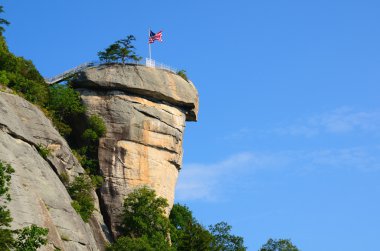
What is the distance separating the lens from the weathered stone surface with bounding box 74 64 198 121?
252ft

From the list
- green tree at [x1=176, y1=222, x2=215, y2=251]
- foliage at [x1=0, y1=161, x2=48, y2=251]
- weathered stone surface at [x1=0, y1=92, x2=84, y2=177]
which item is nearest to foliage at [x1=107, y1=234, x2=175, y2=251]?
green tree at [x1=176, y1=222, x2=215, y2=251]

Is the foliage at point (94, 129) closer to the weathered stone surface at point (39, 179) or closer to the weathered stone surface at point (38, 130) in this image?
the weathered stone surface at point (38, 130)

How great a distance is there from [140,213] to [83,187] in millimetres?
5645

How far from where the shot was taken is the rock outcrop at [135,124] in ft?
238

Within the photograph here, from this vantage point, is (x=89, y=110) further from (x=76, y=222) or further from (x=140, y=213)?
(x=76, y=222)

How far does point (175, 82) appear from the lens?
80.3m

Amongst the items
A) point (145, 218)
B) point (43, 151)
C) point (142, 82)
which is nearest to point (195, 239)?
point (145, 218)

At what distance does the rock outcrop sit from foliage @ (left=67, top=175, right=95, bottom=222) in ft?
13.8

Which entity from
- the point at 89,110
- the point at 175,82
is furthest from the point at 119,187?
the point at 175,82

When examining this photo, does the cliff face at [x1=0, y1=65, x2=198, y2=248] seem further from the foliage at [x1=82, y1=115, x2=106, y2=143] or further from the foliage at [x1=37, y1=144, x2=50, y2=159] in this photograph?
the foliage at [x1=82, y1=115, x2=106, y2=143]

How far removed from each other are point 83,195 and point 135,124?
10.7 metres

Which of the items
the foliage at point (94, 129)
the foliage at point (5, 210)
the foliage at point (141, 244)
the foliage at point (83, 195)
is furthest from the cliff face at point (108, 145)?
the foliage at point (5, 210)

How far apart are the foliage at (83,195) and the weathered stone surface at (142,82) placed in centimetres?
1218

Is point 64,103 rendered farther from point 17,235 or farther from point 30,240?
point 30,240
